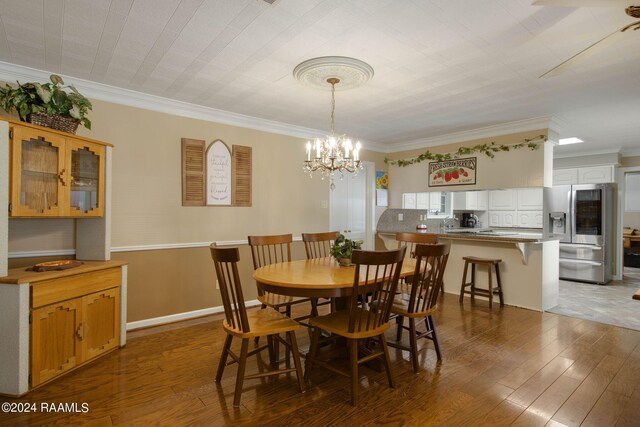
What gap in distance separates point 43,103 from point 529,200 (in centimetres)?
654

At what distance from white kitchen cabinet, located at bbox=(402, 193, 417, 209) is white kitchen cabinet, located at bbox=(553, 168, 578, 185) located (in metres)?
3.18

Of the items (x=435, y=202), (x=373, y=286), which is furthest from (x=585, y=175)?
(x=373, y=286)

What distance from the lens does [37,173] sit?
242 cm

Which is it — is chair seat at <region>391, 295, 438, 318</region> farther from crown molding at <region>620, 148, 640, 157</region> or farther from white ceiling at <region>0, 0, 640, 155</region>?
crown molding at <region>620, 148, 640, 157</region>

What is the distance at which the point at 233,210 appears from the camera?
405cm

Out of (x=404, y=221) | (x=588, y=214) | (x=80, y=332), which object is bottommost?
(x=80, y=332)

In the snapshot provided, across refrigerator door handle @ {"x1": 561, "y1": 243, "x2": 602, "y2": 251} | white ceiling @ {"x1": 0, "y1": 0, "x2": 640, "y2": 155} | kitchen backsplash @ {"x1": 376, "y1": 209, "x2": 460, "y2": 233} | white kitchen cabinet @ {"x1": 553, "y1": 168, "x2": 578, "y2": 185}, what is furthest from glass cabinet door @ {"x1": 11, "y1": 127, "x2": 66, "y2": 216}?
white kitchen cabinet @ {"x1": 553, "y1": 168, "x2": 578, "y2": 185}

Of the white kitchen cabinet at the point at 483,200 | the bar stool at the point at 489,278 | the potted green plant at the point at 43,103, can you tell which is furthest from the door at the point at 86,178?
the white kitchen cabinet at the point at 483,200

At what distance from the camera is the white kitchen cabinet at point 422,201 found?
5.51 meters

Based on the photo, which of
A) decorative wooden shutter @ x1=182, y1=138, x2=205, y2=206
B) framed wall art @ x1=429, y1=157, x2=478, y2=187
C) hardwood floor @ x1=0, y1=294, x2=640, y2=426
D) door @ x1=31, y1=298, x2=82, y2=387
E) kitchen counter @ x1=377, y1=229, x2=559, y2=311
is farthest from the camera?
framed wall art @ x1=429, y1=157, x2=478, y2=187

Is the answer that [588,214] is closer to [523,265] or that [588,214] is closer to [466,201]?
[466,201]

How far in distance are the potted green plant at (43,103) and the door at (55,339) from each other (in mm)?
1361

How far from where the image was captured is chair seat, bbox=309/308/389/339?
81.8 inches

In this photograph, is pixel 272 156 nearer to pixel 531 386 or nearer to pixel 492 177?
pixel 492 177
